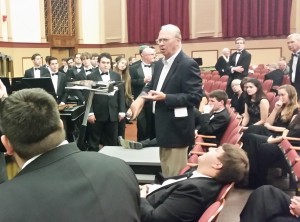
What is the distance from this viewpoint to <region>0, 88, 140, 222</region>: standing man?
1.13 meters

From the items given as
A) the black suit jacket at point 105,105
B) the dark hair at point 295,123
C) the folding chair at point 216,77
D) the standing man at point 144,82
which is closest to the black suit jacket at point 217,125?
the dark hair at point 295,123

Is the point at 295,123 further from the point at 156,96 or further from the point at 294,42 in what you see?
the point at 156,96

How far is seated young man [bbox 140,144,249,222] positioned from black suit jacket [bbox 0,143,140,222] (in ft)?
2.75

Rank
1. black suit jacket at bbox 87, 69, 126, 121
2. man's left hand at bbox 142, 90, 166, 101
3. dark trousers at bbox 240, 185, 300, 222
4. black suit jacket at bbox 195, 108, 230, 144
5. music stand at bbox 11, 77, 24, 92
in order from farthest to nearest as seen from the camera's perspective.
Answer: black suit jacket at bbox 87, 69, 126, 121, music stand at bbox 11, 77, 24, 92, black suit jacket at bbox 195, 108, 230, 144, man's left hand at bbox 142, 90, 166, 101, dark trousers at bbox 240, 185, 300, 222

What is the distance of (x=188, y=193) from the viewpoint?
215 cm

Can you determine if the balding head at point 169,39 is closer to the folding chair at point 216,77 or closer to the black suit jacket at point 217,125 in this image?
the black suit jacket at point 217,125

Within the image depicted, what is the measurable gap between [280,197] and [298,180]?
615 millimetres

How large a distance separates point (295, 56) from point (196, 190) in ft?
13.8

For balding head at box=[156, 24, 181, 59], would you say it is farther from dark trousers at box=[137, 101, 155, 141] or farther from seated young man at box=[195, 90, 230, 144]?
dark trousers at box=[137, 101, 155, 141]

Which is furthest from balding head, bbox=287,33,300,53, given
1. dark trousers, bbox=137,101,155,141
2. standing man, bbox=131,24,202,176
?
standing man, bbox=131,24,202,176

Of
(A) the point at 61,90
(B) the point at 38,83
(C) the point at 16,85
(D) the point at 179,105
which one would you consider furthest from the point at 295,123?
(A) the point at 61,90

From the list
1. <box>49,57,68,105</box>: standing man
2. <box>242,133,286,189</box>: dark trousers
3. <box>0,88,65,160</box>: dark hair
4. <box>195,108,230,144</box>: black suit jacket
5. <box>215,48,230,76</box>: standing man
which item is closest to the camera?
<box>0,88,65,160</box>: dark hair

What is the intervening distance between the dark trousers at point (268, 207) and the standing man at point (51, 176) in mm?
1378

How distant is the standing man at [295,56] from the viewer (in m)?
5.59
